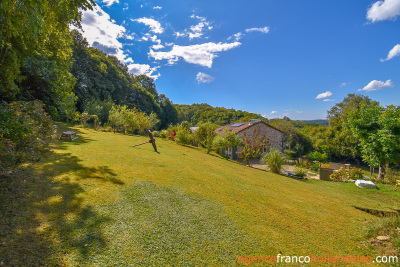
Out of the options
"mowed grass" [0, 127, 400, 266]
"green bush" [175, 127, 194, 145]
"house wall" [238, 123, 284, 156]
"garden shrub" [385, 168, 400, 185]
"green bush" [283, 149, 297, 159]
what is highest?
"house wall" [238, 123, 284, 156]

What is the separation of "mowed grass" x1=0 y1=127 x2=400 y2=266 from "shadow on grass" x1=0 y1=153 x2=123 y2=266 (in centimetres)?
2

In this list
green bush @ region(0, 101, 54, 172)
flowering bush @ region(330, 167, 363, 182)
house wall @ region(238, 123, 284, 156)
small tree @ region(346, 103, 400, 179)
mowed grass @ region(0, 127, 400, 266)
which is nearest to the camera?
mowed grass @ region(0, 127, 400, 266)

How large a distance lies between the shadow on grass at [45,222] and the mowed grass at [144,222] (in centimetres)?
2

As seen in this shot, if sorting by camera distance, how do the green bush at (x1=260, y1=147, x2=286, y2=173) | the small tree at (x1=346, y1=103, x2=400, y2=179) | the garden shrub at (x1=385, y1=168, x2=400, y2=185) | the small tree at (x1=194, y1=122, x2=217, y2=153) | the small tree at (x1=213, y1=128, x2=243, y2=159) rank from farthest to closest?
the small tree at (x1=194, y1=122, x2=217, y2=153), the small tree at (x1=213, y1=128, x2=243, y2=159), the green bush at (x1=260, y1=147, x2=286, y2=173), the garden shrub at (x1=385, y1=168, x2=400, y2=185), the small tree at (x1=346, y1=103, x2=400, y2=179)

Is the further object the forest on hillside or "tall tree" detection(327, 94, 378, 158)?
"tall tree" detection(327, 94, 378, 158)

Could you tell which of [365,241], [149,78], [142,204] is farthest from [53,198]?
[149,78]

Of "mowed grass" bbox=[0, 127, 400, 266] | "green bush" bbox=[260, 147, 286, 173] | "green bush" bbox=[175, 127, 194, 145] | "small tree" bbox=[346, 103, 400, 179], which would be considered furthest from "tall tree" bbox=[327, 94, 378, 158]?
"mowed grass" bbox=[0, 127, 400, 266]

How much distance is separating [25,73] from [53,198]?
8764mm

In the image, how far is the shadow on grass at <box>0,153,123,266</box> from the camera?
2.59 m

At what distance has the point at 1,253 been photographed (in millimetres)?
2447

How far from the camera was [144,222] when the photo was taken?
3852 millimetres

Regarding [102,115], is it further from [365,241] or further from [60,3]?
[365,241]

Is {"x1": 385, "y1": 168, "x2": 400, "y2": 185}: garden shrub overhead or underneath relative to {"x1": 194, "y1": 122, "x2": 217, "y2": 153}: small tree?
underneath

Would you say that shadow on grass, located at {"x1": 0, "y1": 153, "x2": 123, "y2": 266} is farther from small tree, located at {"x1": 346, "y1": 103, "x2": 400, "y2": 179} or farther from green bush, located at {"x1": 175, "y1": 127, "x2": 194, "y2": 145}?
small tree, located at {"x1": 346, "y1": 103, "x2": 400, "y2": 179}
